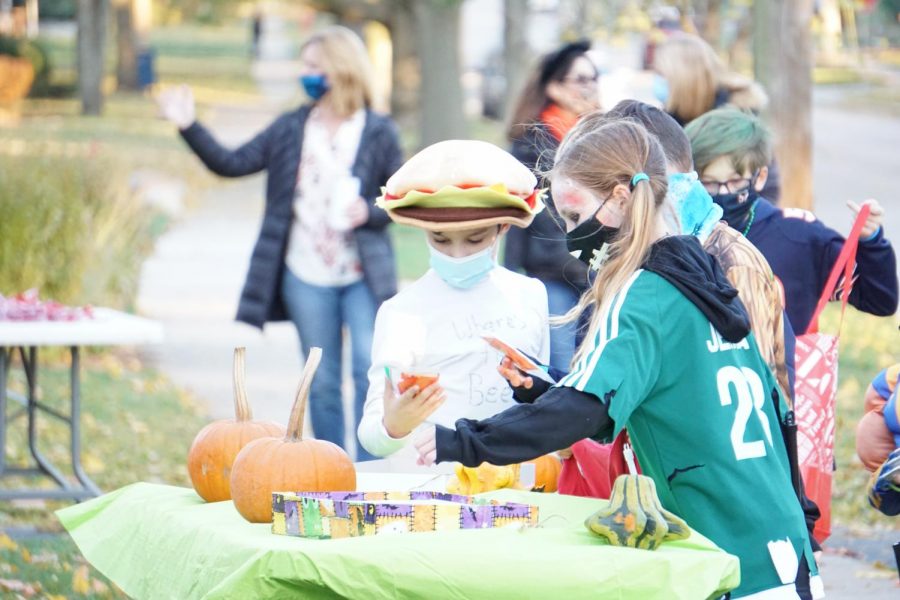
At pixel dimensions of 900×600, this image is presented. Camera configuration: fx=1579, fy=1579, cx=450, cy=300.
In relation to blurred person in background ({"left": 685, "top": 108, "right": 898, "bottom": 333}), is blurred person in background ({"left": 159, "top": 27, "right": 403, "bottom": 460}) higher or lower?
lower

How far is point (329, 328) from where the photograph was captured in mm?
7691

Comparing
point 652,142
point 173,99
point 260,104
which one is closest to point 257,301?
point 173,99

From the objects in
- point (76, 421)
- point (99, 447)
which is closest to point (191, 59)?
point (99, 447)

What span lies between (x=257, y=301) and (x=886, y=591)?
3228 millimetres

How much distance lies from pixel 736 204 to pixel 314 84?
3138mm

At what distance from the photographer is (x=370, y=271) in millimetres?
7664

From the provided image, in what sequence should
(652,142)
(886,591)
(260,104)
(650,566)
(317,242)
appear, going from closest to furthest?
(650,566) < (652,142) < (886,591) < (317,242) < (260,104)

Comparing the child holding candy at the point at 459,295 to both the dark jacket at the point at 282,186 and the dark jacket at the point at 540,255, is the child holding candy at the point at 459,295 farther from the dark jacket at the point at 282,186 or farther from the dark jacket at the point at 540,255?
the dark jacket at the point at 282,186

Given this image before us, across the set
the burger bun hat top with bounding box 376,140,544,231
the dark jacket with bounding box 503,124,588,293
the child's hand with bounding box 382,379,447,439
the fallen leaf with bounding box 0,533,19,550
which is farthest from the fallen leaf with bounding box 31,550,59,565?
the child's hand with bounding box 382,379,447,439

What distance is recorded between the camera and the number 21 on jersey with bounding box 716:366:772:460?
352cm

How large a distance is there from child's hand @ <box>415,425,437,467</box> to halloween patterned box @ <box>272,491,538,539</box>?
119 millimetres

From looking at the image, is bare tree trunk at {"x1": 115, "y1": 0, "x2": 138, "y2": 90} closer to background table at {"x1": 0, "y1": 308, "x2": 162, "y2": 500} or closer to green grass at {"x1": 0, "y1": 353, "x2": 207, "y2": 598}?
green grass at {"x1": 0, "y1": 353, "x2": 207, "y2": 598}

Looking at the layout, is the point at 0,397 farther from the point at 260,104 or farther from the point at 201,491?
the point at 260,104

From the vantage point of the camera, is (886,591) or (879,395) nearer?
(879,395)
